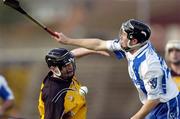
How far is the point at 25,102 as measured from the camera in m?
27.9

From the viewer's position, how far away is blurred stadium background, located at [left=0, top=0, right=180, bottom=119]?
Result: 2728 centimetres

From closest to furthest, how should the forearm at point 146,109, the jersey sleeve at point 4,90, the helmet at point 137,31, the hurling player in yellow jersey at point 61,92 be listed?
the forearm at point 146,109 < the hurling player in yellow jersey at point 61,92 < the helmet at point 137,31 < the jersey sleeve at point 4,90

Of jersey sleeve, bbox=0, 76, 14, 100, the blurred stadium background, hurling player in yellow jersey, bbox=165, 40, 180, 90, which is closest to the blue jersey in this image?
hurling player in yellow jersey, bbox=165, 40, 180, 90

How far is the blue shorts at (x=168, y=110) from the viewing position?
11430mm

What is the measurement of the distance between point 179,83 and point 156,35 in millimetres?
18086

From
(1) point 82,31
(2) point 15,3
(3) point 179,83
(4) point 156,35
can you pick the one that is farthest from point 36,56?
(2) point 15,3

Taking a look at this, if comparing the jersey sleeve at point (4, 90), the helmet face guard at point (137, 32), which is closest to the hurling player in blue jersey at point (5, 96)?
the jersey sleeve at point (4, 90)

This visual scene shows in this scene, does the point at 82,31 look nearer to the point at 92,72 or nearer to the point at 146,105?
the point at 92,72

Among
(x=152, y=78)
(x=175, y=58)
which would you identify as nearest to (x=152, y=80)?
(x=152, y=78)

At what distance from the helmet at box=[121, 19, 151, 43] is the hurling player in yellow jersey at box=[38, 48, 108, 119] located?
73cm

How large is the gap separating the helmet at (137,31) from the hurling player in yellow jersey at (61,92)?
735 millimetres

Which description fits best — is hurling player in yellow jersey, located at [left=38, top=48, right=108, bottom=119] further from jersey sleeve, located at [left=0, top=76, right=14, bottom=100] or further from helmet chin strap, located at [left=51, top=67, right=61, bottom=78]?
jersey sleeve, located at [left=0, top=76, right=14, bottom=100]

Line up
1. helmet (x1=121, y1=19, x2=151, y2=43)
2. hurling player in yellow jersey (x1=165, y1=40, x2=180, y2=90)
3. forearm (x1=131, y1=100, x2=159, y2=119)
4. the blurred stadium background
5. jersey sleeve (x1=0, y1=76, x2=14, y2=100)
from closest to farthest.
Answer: forearm (x1=131, y1=100, x2=159, y2=119), helmet (x1=121, y1=19, x2=151, y2=43), hurling player in yellow jersey (x1=165, y1=40, x2=180, y2=90), jersey sleeve (x1=0, y1=76, x2=14, y2=100), the blurred stadium background

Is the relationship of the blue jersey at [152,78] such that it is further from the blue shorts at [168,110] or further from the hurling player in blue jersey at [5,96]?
the hurling player in blue jersey at [5,96]
